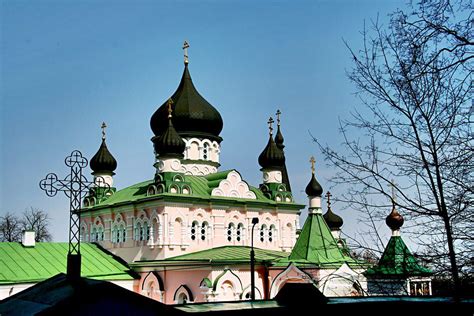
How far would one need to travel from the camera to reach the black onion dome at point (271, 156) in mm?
28828

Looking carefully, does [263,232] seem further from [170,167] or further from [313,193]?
[170,167]

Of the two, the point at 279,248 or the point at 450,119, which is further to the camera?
the point at 279,248

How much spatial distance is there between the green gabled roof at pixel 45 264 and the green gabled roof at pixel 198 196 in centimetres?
297

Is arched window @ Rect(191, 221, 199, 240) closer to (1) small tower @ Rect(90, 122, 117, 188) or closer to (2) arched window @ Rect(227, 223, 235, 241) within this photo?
(2) arched window @ Rect(227, 223, 235, 241)

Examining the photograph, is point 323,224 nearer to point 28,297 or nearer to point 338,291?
point 338,291

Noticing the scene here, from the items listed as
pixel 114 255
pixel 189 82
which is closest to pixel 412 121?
pixel 114 255

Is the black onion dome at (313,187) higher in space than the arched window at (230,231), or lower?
higher

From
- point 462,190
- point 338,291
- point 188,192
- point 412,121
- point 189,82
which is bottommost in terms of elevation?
point 338,291

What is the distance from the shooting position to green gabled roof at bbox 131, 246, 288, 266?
72.2 feet

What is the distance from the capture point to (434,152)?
5.38m

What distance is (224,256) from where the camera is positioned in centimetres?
2253

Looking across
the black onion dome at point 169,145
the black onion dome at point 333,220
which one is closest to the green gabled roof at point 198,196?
the black onion dome at point 169,145

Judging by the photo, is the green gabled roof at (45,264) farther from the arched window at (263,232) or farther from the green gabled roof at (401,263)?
the green gabled roof at (401,263)

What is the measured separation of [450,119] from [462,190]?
0.70 m
